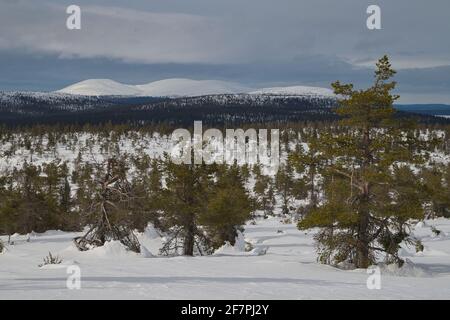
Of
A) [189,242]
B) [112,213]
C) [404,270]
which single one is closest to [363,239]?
[404,270]

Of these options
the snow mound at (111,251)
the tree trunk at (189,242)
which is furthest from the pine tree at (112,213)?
the tree trunk at (189,242)

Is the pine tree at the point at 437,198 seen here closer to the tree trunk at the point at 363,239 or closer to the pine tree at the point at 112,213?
the tree trunk at the point at 363,239

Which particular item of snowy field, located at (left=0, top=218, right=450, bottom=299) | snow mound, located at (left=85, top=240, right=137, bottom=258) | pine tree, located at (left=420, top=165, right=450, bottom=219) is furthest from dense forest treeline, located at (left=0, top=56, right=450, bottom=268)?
pine tree, located at (left=420, top=165, right=450, bottom=219)

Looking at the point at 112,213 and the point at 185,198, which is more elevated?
the point at 185,198

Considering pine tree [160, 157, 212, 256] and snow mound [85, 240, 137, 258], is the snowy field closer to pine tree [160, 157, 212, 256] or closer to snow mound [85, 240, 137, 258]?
snow mound [85, 240, 137, 258]

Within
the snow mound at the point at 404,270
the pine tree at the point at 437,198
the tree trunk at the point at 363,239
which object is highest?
the tree trunk at the point at 363,239

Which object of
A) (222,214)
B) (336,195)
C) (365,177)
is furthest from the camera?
(222,214)

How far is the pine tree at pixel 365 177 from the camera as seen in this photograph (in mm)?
14859

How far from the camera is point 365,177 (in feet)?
48.1

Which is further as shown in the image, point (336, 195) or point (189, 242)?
point (189, 242)

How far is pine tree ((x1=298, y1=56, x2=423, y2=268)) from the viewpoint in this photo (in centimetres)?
1486

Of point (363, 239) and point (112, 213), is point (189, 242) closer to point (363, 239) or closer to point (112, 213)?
point (112, 213)
